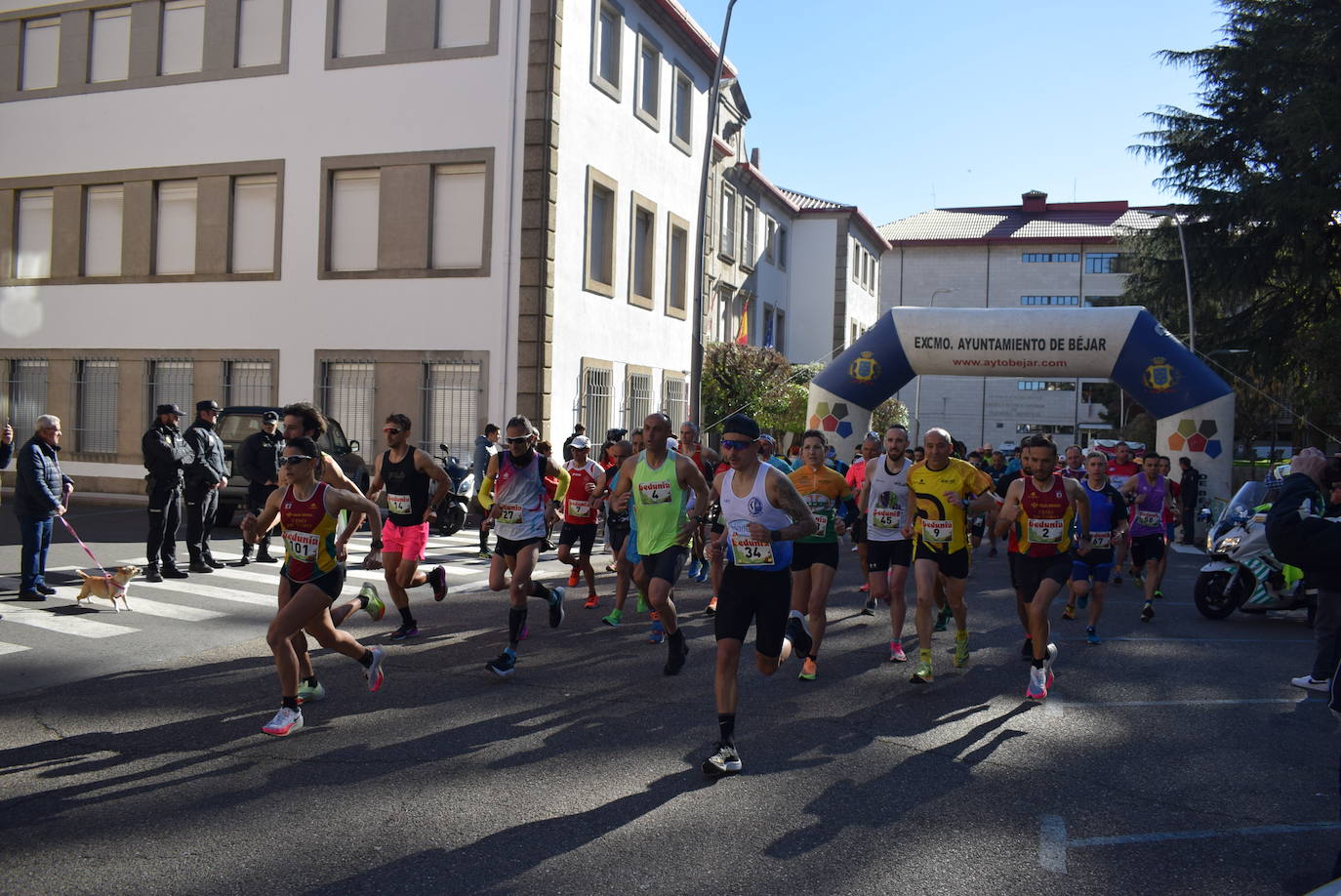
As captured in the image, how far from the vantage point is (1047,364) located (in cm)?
2150

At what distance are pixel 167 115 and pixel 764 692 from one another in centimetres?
2061

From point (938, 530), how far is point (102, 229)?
2163cm

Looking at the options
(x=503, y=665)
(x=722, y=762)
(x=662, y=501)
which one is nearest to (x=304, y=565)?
(x=503, y=665)

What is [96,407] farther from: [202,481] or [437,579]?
[437,579]

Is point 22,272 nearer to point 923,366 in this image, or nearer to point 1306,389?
point 923,366

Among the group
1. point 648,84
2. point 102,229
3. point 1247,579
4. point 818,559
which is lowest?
point 1247,579

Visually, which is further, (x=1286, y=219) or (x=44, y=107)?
(x=1286, y=219)

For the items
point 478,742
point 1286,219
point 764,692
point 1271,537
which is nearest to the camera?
point 1271,537

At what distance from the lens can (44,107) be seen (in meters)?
24.6

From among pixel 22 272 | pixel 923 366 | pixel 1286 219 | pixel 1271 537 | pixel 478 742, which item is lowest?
pixel 478 742

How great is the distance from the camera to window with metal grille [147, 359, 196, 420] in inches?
918

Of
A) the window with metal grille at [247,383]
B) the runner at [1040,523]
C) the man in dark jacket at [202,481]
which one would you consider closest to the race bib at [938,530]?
the runner at [1040,523]

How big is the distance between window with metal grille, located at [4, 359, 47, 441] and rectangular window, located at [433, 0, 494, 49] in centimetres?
1150

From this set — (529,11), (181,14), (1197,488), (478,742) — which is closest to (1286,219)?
(1197,488)
